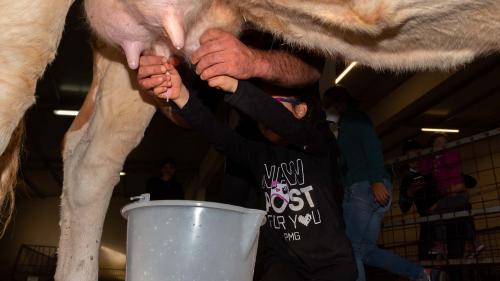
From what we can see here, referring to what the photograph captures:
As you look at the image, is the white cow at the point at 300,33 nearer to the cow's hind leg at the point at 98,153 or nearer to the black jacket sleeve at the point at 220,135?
the cow's hind leg at the point at 98,153

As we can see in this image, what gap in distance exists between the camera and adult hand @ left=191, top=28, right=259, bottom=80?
1.16m

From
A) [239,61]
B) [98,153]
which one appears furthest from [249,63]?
[98,153]

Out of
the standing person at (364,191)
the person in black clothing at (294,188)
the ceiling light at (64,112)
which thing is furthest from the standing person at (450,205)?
the ceiling light at (64,112)

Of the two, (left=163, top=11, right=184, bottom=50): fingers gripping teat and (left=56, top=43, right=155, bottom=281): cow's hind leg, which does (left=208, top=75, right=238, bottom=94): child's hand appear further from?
(left=56, top=43, right=155, bottom=281): cow's hind leg

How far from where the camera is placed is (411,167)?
3582 mm

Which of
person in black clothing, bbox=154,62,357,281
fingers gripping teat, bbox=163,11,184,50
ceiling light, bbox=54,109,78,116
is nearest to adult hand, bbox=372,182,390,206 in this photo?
person in black clothing, bbox=154,62,357,281

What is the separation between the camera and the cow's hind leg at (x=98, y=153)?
148 centimetres

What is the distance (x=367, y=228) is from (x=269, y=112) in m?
1.18

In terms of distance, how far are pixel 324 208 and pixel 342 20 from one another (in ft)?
2.16

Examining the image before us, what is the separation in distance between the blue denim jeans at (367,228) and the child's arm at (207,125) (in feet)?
2.56

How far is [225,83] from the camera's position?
3.87 feet

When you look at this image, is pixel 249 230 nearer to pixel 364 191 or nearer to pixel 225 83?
pixel 225 83

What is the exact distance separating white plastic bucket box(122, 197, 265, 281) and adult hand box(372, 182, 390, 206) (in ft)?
→ 4.41

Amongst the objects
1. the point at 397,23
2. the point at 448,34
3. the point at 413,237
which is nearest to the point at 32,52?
→ the point at 397,23
